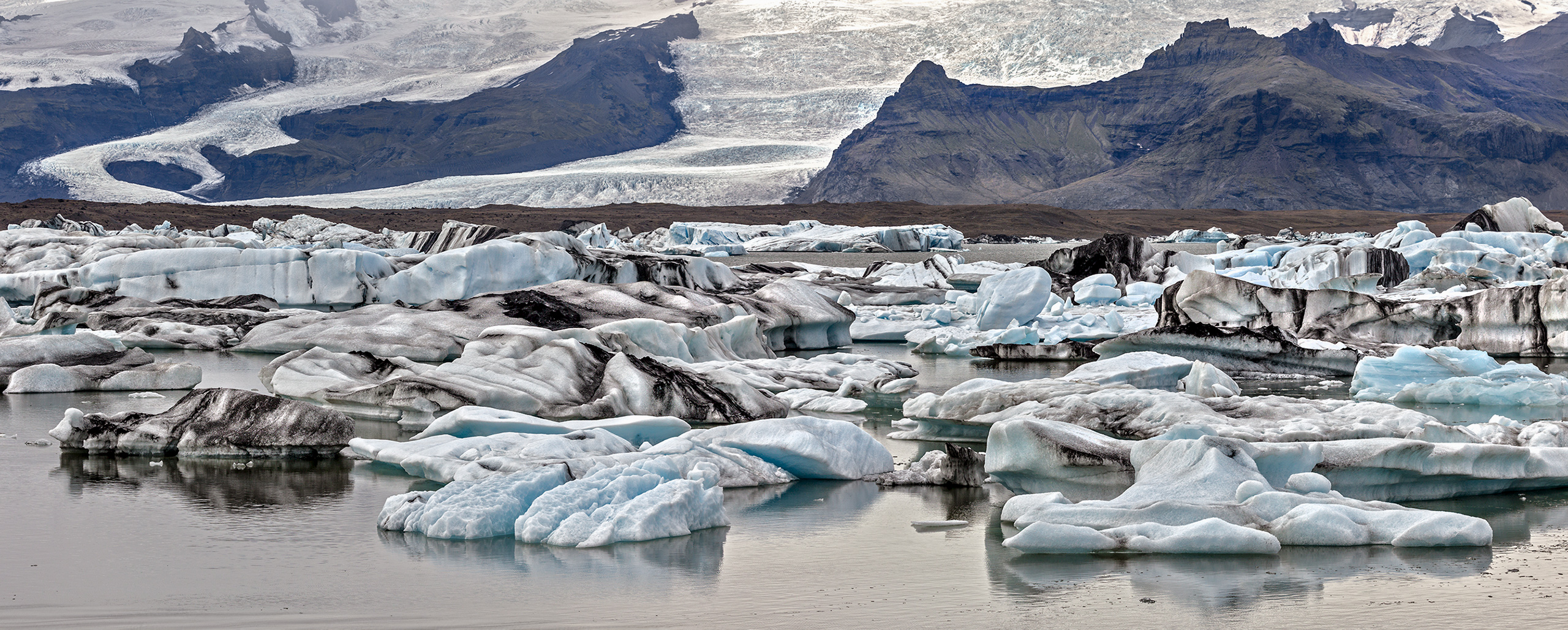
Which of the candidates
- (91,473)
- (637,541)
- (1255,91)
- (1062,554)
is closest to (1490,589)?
(1062,554)

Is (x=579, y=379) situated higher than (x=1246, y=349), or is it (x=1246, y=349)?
(x=579, y=379)

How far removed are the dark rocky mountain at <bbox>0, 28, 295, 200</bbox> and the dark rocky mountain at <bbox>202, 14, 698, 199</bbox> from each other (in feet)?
27.4

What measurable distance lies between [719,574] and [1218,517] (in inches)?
82.6

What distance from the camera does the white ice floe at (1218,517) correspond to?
495 centimetres

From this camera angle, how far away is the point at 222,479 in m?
6.77

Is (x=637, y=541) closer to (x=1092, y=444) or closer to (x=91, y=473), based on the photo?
(x=1092, y=444)

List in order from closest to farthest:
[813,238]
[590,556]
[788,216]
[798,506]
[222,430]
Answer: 1. [590,556]
2. [798,506]
3. [222,430]
4. [813,238]
5. [788,216]

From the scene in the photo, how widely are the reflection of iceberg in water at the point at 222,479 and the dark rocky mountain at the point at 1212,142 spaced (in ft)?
291

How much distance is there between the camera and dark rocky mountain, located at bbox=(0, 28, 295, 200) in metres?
106

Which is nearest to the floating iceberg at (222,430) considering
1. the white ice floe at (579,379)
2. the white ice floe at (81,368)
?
the white ice floe at (579,379)

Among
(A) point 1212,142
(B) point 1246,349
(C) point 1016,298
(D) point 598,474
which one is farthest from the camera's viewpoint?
(A) point 1212,142

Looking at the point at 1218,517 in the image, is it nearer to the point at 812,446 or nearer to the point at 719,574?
the point at 719,574

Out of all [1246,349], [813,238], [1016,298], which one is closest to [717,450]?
→ [1246,349]

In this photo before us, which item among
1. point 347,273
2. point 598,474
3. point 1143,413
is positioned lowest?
point 1143,413
